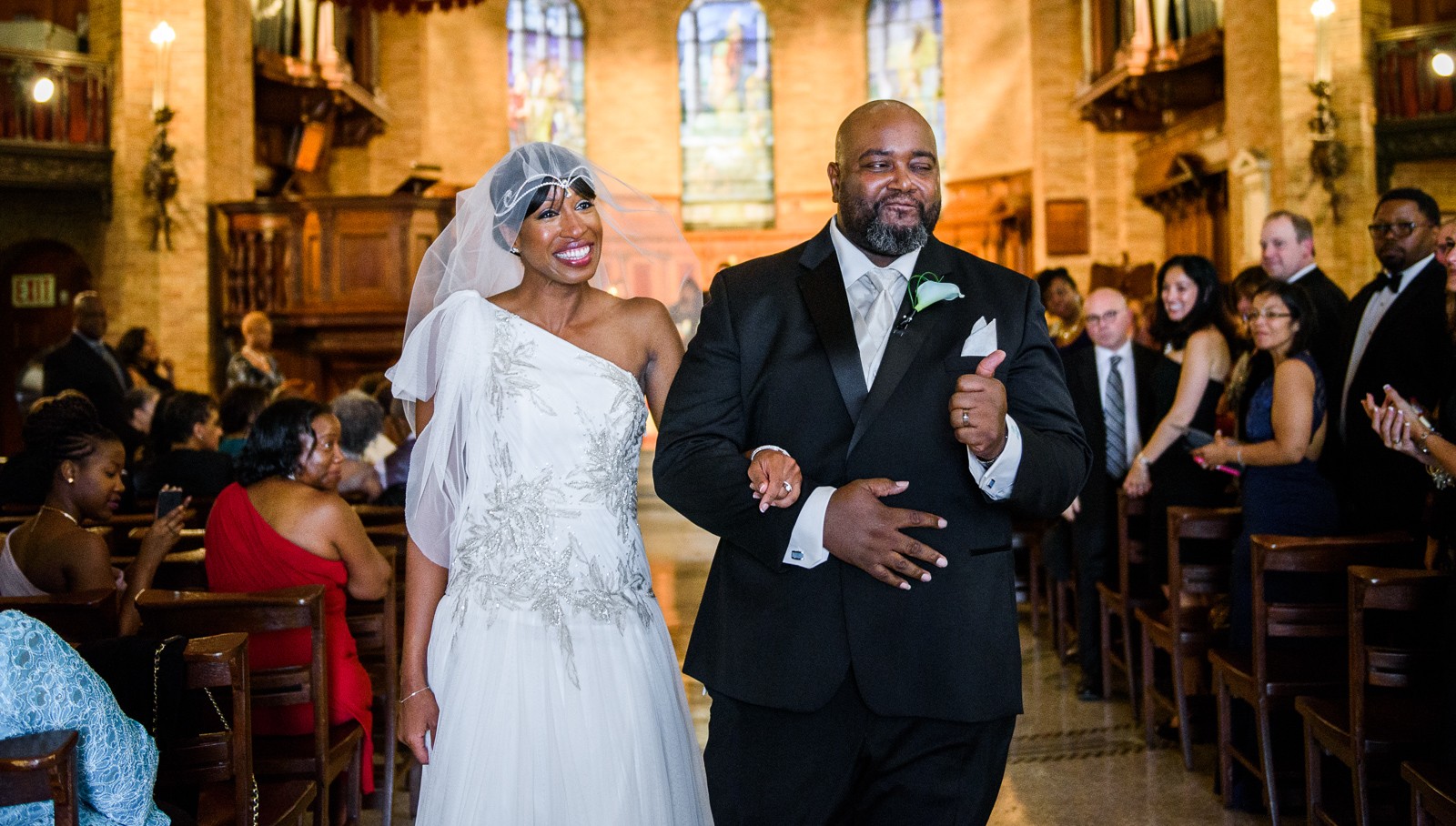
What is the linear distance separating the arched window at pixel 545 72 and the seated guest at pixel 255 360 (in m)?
11.1

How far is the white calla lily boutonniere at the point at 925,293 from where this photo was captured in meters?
1.96

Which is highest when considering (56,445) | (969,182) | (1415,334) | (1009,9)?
(1009,9)

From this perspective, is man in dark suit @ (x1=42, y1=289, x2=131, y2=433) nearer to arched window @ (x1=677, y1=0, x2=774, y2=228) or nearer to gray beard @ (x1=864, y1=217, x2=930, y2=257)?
gray beard @ (x1=864, y1=217, x2=930, y2=257)

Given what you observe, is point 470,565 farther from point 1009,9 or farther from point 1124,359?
point 1009,9

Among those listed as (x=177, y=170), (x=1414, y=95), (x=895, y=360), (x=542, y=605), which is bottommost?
(x=542, y=605)

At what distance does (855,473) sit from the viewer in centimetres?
199

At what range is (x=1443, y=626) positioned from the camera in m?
2.78

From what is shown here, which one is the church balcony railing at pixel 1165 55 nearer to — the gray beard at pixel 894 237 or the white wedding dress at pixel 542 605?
the white wedding dress at pixel 542 605

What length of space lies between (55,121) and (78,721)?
35.8 ft

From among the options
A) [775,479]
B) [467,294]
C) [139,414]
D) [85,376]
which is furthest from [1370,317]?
[85,376]

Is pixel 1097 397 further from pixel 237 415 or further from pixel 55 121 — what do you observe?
pixel 55 121

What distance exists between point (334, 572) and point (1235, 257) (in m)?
10.4

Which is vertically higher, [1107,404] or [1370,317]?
[1370,317]

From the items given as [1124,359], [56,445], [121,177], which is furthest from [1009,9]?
[56,445]
